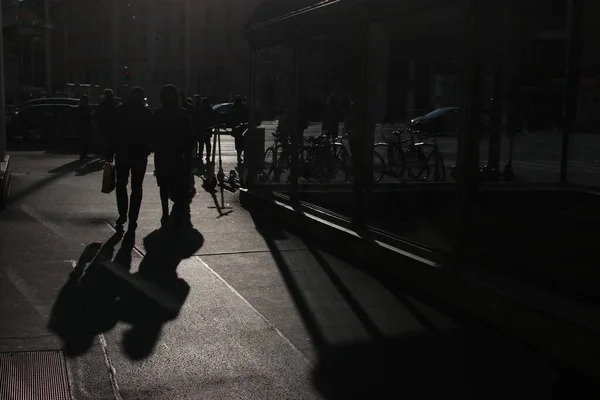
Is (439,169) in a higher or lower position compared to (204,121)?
lower

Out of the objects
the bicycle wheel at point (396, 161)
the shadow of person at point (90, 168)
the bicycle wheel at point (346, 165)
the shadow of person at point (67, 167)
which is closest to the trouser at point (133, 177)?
the bicycle wheel at point (346, 165)

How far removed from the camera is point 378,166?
9344 millimetres

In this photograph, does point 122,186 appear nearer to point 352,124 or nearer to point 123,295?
point 352,124

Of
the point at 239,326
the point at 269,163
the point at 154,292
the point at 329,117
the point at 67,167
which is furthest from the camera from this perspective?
the point at 67,167

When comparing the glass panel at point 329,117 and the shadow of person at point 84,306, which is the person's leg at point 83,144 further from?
the shadow of person at point 84,306

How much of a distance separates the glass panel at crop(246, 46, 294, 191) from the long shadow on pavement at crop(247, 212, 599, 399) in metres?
5.90

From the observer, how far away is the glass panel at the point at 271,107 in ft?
40.5

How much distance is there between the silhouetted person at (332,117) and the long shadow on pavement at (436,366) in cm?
408

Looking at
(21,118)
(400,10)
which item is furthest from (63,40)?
(400,10)

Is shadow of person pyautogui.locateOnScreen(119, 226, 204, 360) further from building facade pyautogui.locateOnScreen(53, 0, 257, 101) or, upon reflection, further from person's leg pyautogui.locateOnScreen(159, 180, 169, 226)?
building facade pyautogui.locateOnScreen(53, 0, 257, 101)

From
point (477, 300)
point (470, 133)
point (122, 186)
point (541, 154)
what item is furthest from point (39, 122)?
point (477, 300)

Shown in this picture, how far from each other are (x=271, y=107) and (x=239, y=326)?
24.6 ft

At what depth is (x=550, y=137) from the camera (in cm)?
771

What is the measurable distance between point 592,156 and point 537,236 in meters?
1.66
